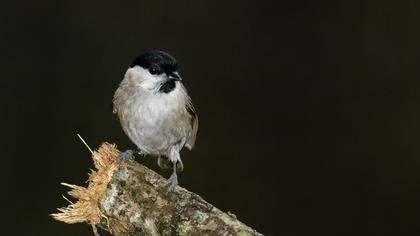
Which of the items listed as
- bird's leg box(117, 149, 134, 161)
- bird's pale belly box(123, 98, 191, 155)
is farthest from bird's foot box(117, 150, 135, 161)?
bird's pale belly box(123, 98, 191, 155)

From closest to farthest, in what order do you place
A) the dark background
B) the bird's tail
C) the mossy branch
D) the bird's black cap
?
the mossy branch → the bird's black cap → the bird's tail → the dark background

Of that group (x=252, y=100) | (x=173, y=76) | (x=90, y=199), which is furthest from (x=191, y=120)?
(x=252, y=100)

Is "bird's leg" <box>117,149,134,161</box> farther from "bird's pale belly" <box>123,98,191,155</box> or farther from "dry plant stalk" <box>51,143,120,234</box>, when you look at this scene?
"bird's pale belly" <box>123,98,191,155</box>

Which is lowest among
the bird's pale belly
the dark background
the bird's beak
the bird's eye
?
the bird's pale belly

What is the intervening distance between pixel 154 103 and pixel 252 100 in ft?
7.81

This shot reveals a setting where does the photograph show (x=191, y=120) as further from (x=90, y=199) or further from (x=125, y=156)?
(x=90, y=199)

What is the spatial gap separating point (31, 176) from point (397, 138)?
299 centimetres

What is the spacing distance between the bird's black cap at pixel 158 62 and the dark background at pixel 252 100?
1986 mm

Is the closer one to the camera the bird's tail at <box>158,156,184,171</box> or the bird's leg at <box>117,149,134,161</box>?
the bird's leg at <box>117,149,134,161</box>

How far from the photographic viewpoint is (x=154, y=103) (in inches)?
106

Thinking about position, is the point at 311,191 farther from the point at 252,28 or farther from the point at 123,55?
the point at 123,55

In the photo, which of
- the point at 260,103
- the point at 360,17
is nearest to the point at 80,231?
the point at 260,103

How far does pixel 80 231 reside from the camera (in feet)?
14.9

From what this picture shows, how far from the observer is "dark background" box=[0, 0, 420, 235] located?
473 centimetres
